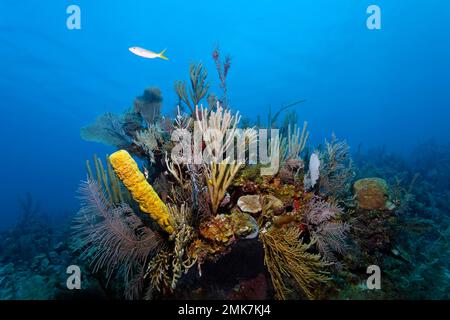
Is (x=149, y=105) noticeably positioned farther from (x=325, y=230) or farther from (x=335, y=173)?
(x=325, y=230)

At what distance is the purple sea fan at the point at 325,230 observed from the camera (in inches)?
151

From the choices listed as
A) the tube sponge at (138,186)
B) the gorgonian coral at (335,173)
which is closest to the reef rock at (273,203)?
the gorgonian coral at (335,173)

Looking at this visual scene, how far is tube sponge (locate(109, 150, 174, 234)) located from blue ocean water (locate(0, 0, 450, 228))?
110ft

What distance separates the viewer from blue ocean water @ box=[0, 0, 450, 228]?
4197 centimetres

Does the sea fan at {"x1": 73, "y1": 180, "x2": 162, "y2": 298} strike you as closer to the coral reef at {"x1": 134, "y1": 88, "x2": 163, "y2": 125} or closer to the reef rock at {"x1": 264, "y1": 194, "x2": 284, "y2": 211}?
the reef rock at {"x1": 264, "y1": 194, "x2": 284, "y2": 211}

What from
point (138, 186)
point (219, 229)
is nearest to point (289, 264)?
point (219, 229)

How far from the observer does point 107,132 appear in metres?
5.80

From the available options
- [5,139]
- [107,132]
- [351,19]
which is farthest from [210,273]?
[5,139]

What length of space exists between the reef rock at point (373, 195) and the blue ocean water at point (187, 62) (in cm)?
3414

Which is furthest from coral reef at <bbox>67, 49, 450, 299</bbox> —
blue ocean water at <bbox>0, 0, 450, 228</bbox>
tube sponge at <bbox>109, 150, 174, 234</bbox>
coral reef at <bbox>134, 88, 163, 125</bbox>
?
blue ocean water at <bbox>0, 0, 450, 228</bbox>

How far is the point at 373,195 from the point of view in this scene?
15.2ft

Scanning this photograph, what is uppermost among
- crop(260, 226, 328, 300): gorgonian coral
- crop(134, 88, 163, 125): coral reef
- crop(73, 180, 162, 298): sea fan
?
crop(134, 88, 163, 125): coral reef

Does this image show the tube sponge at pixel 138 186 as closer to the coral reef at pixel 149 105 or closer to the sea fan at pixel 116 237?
the sea fan at pixel 116 237

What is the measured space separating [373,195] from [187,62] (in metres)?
74.8
